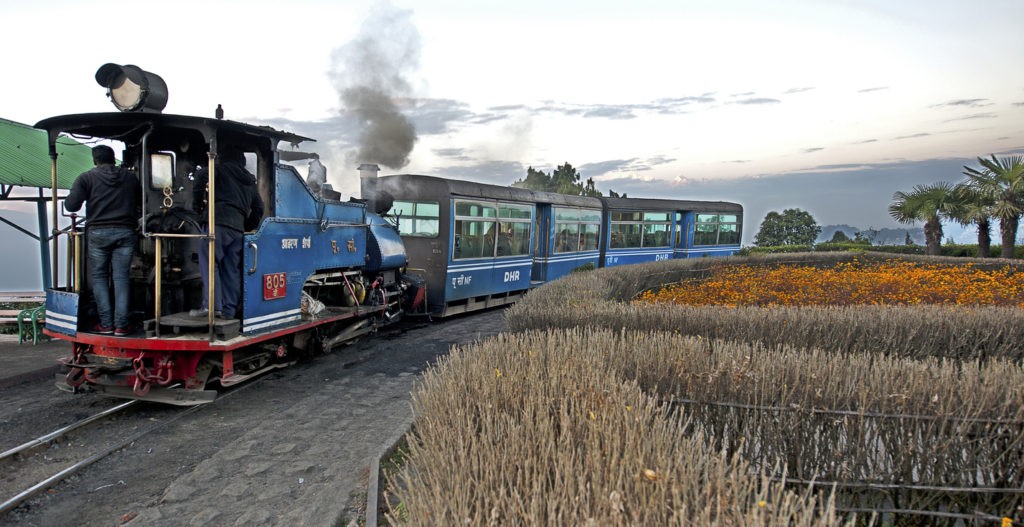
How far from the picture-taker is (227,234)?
6980mm

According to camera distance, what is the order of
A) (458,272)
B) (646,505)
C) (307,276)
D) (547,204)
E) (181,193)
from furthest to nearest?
(547,204) → (458,272) → (307,276) → (181,193) → (646,505)

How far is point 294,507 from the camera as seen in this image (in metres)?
4.59

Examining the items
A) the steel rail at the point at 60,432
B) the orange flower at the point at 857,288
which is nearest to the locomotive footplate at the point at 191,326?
the steel rail at the point at 60,432

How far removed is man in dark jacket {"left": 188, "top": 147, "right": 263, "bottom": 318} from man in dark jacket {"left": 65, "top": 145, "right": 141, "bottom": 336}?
0.70 metres

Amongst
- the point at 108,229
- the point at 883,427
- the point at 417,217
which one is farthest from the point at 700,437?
the point at 417,217

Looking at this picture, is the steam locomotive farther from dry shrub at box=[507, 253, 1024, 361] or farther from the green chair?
the green chair

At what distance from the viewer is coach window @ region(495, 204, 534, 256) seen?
14484mm

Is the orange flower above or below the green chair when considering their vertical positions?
above

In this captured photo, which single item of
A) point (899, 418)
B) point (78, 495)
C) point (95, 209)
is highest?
point (95, 209)

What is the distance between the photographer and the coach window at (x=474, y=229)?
42.4 feet

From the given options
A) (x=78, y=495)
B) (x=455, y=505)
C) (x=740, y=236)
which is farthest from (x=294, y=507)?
(x=740, y=236)

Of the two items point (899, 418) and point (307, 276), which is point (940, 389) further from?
point (307, 276)

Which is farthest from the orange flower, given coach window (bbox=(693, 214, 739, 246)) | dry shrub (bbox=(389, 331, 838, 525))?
coach window (bbox=(693, 214, 739, 246))

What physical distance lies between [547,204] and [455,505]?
46.5 ft
